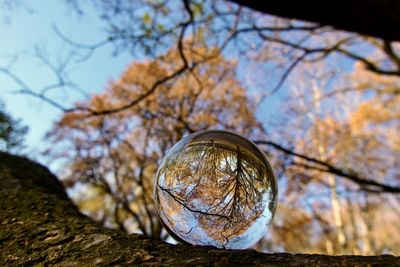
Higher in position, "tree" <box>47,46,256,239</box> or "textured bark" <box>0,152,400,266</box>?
"tree" <box>47,46,256,239</box>

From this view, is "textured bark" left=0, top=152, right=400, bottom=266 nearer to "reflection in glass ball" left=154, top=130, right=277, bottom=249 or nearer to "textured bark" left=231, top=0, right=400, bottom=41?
"reflection in glass ball" left=154, top=130, right=277, bottom=249

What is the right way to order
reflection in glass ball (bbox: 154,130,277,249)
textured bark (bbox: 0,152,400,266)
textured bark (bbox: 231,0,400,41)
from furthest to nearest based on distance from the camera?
textured bark (bbox: 231,0,400,41), reflection in glass ball (bbox: 154,130,277,249), textured bark (bbox: 0,152,400,266)

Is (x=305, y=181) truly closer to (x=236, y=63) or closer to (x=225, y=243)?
(x=236, y=63)

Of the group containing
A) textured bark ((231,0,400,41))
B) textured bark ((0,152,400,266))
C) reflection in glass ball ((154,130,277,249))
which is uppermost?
textured bark ((231,0,400,41))

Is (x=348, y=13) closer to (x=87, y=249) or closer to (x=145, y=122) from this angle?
(x=87, y=249)

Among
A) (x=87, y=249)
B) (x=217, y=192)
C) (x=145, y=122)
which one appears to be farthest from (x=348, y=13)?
(x=145, y=122)

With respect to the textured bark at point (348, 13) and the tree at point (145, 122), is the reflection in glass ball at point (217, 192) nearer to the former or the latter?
the textured bark at point (348, 13)

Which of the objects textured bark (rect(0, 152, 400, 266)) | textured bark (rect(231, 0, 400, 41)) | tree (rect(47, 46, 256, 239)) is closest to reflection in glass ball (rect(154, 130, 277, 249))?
textured bark (rect(0, 152, 400, 266))

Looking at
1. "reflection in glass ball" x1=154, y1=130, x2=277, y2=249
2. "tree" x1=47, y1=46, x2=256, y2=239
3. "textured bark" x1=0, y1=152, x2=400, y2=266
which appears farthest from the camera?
"tree" x1=47, y1=46, x2=256, y2=239

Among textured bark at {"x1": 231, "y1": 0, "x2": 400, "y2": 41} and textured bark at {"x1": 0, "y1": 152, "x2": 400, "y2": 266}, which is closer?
textured bark at {"x1": 0, "y1": 152, "x2": 400, "y2": 266}
